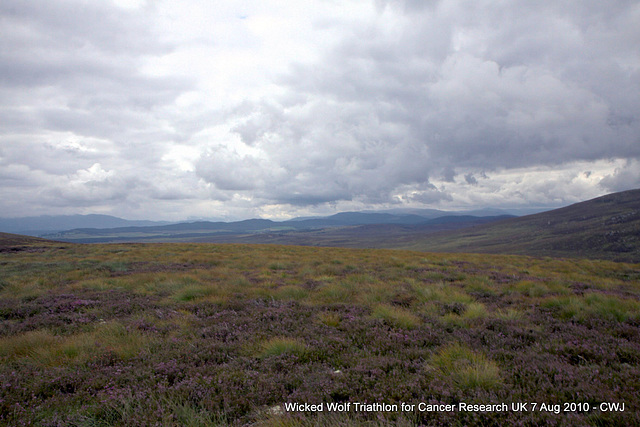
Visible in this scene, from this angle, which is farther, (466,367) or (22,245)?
(22,245)

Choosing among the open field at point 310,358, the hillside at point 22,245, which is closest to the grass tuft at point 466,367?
the open field at point 310,358

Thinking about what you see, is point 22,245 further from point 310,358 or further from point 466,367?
point 466,367

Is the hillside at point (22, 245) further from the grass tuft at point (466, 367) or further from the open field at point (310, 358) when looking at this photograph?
the grass tuft at point (466, 367)

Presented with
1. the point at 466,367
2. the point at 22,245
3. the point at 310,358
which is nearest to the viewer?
→ the point at 466,367

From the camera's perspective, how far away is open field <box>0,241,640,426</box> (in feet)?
12.7

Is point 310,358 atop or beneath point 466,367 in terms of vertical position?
beneath

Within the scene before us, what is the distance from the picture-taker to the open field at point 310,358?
12.7 feet

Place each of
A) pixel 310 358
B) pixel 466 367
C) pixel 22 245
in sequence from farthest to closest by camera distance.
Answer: pixel 22 245 → pixel 310 358 → pixel 466 367

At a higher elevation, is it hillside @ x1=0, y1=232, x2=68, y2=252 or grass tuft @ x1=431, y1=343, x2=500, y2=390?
hillside @ x1=0, y1=232, x2=68, y2=252

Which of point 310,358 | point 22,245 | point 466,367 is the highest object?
point 22,245

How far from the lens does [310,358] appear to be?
5637mm

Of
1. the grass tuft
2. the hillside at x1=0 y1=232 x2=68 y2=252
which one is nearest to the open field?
the grass tuft

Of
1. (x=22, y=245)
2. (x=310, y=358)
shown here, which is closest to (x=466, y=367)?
(x=310, y=358)

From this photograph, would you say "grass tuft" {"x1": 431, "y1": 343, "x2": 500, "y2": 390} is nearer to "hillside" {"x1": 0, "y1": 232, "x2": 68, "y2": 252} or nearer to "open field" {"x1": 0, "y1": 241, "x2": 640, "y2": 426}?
"open field" {"x1": 0, "y1": 241, "x2": 640, "y2": 426}
